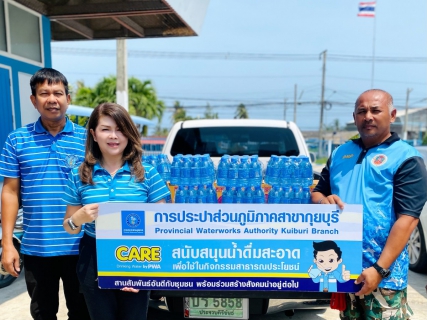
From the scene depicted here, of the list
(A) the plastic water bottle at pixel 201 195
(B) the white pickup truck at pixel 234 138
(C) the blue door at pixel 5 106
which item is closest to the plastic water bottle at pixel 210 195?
(A) the plastic water bottle at pixel 201 195

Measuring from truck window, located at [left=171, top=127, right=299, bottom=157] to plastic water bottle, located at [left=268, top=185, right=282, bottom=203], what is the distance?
5.55ft

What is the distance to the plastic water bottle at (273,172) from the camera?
2.84 m

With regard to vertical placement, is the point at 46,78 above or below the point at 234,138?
above

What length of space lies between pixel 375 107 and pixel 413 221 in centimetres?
62

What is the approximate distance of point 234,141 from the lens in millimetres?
4473

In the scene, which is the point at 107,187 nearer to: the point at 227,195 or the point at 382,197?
the point at 227,195

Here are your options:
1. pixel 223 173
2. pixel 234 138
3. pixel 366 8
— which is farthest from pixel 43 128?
pixel 366 8

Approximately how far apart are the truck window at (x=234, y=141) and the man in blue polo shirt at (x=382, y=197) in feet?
7.55

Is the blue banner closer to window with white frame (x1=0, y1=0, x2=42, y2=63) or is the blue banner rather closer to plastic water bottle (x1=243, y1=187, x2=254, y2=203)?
plastic water bottle (x1=243, y1=187, x2=254, y2=203)

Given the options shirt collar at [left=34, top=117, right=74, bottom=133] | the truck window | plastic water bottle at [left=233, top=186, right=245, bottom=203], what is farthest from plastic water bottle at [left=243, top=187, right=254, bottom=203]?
the truck window

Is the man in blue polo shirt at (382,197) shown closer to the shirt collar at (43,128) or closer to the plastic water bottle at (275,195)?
the plastic water bottle at (275,195)

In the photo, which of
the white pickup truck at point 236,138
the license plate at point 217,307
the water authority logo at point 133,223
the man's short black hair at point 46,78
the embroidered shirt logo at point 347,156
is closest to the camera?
the water authority logo at point 133,223

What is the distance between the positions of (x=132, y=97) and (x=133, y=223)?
2501cm

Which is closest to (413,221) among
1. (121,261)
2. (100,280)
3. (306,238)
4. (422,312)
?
(306,238)
